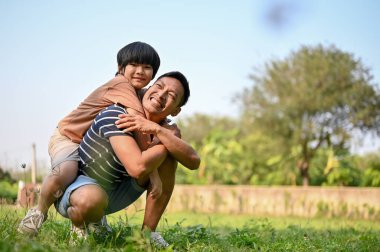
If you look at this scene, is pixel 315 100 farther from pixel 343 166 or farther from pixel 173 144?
pixel 173 144

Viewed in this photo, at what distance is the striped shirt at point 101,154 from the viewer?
3869mm

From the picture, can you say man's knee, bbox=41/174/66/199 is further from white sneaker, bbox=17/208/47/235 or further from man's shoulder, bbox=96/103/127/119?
man's shoulder, bbox=96/103/127/119

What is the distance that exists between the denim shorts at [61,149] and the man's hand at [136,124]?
465 millimetres

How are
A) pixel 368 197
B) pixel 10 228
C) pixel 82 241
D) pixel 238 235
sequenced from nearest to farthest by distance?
pixel 82 241
pixel 10 228
pixel 238 235
pixel 368 197

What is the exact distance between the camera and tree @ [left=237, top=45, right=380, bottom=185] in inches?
888

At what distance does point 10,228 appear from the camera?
12.8 feet

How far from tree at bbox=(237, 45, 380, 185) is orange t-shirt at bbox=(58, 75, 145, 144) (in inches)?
747

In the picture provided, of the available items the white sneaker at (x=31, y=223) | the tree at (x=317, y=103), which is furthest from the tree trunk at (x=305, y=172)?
the white sneaker at (x=31, y=223)

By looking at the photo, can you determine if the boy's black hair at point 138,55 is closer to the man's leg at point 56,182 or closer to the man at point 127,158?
the man at point 127,158

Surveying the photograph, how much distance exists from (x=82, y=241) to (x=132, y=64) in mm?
1265

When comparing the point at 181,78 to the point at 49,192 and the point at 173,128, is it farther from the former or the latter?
the point at 49,192

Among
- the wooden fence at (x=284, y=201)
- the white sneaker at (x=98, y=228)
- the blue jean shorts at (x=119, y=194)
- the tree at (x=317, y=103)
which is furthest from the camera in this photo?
the tree at (x=317, y=103)

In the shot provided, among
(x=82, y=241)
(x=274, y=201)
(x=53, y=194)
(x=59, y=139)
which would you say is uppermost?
(x=59, y=139)

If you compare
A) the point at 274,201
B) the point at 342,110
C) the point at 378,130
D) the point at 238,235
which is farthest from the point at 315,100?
the point at 238,235
